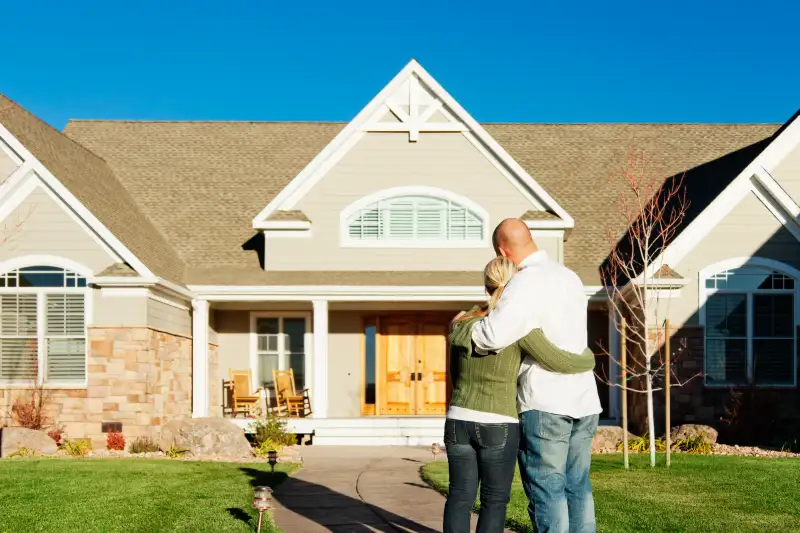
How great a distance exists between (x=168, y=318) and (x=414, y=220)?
199 inches

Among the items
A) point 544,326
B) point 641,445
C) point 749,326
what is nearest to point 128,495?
point 544,326

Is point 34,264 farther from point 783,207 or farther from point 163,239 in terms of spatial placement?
point 783,207

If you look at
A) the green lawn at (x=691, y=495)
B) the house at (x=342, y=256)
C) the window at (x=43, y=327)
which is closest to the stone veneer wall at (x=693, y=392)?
the house at (x=342, y=256)

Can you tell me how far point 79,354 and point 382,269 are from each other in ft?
19.1

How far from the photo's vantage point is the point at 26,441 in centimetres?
1448

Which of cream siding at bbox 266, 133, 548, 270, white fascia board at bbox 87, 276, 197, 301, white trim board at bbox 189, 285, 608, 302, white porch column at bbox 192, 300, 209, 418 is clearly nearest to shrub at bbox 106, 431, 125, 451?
white fascia board at bbox 87, 276, 197, 301

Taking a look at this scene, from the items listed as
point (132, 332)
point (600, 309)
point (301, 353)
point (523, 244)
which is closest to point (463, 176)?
point (600, 309)

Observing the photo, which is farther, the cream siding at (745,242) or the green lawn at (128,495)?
the cream siding at (745,242)

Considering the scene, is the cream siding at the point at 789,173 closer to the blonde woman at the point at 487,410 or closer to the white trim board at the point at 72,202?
the white trim board at the point at 72,202

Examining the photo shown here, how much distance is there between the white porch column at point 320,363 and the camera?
17.7m

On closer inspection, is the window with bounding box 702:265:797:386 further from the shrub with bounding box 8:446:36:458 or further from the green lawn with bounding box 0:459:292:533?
the shrub with bounding box 8:446:36:458

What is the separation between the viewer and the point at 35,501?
902 cm

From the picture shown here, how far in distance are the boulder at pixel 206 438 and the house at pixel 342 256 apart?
93 cm

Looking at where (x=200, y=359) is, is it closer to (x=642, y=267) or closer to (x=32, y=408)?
(x=32, y=408)
